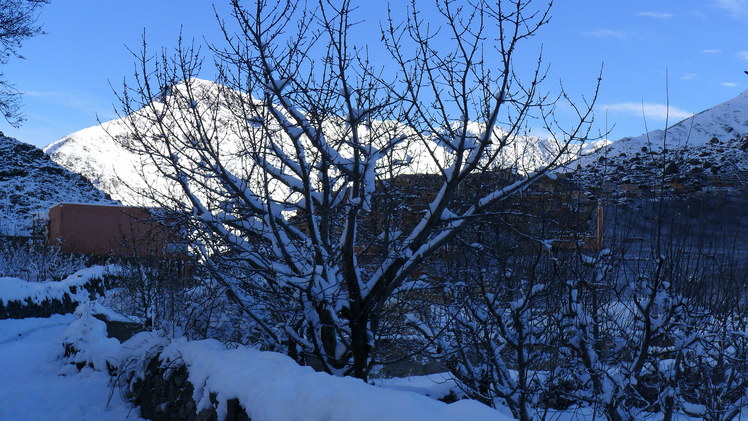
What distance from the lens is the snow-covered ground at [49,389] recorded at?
7.30 m

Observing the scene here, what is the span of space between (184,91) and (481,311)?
3888 millimetres

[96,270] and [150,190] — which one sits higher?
[150,190]

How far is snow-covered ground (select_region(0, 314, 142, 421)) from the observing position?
7305mm

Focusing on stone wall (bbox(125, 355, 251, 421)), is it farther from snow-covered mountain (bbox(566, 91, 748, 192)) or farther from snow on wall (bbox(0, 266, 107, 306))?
snow on wall (bbox(0, 266, 107, 306))

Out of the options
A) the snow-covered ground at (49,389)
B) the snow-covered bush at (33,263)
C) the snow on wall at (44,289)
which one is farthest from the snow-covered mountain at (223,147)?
the snow-covered bush at (33,263)

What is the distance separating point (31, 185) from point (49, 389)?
42820 millimetres

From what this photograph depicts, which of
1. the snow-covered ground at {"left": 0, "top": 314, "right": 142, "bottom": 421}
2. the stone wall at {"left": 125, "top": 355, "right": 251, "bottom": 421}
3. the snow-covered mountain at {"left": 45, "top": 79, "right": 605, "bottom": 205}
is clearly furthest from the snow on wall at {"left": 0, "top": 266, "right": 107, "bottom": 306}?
the stone wall at {"left": 125, "top": 355, "right": 251, "bottom": 421}

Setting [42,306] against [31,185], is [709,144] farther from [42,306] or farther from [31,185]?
[31,185]

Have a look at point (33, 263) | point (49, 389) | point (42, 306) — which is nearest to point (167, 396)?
point (49, 389)

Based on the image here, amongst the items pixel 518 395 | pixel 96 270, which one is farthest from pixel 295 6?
pixel 96 270

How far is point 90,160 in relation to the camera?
125 m

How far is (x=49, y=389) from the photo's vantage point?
8.48 meters

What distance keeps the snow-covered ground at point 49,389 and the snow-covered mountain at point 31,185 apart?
107ft

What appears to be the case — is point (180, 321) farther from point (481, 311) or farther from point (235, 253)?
point (481, 311)
